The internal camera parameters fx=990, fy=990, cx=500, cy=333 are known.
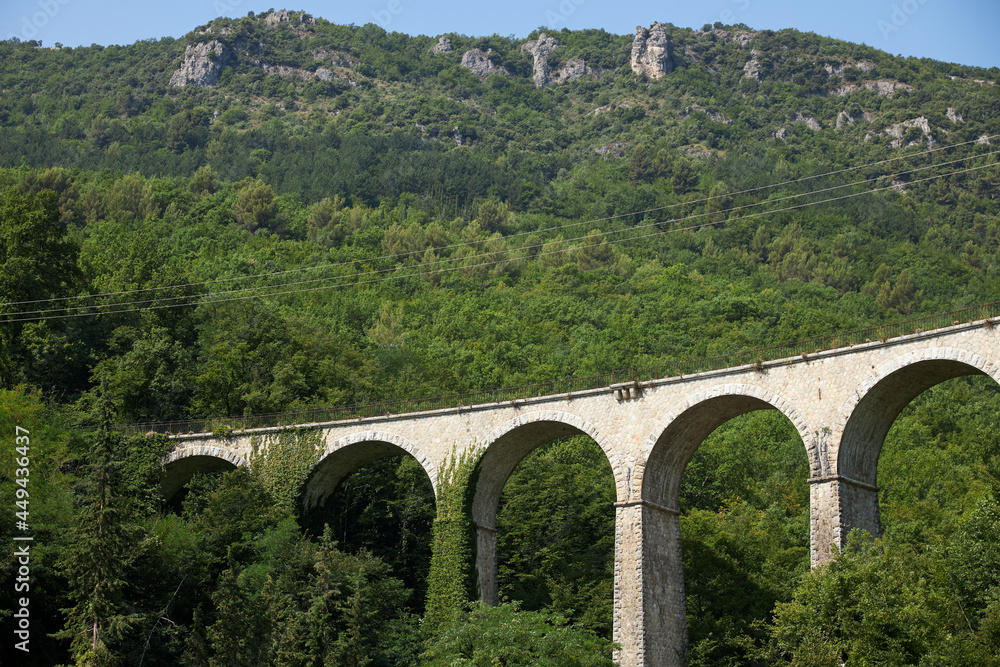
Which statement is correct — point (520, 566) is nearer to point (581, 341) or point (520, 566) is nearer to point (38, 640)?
point (38, 640)

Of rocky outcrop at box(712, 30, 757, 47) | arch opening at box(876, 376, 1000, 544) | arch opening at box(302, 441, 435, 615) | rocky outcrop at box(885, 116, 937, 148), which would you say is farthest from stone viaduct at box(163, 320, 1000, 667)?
rocky outcrop at box(712, 30, 757, 47)

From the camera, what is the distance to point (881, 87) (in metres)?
117

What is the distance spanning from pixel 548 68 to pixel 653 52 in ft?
58.8

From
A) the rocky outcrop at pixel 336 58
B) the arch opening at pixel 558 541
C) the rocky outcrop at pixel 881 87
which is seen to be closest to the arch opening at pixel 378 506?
the arch opening at pixel 558 541

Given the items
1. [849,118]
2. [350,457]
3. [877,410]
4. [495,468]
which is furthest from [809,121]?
[877,410]

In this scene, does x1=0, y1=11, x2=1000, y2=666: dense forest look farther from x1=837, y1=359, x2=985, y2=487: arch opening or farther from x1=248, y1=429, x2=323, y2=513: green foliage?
x1=837, y1=359, x2=985, y2=487: arch opening

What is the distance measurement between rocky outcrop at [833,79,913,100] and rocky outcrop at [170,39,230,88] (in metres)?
82.5

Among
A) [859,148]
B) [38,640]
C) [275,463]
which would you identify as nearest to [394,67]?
[859,148]

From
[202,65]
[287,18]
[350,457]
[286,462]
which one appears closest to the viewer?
[286,462]

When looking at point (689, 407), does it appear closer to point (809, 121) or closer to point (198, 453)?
point (198, 453)

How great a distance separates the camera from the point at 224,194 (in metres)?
96.6

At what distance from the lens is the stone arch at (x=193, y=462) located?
42219 mm

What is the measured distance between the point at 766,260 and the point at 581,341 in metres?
25.6

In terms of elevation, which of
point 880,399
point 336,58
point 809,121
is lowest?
point 880,399
